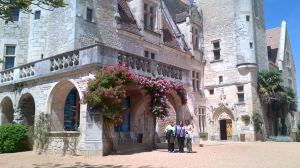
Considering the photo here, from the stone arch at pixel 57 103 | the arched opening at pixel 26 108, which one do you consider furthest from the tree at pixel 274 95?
the arched opening at pixel 26 108

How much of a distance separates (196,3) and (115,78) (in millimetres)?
16028

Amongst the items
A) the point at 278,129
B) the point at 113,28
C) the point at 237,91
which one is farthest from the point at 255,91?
the point at 113,28

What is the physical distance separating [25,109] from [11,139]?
169cm

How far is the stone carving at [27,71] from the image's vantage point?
11430 mm

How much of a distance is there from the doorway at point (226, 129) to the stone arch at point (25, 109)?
13628 millimetres

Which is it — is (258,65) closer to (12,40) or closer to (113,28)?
(113,28)

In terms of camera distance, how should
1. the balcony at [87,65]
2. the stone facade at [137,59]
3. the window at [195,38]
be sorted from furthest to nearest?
the window at [195,38]
the stone facade at [137,59]
the balcony at [87,65]

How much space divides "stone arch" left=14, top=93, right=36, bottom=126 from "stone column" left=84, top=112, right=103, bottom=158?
13.8 ft

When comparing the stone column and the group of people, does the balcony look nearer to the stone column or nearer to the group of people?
the stone column

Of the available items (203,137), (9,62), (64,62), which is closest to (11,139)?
(64,62)

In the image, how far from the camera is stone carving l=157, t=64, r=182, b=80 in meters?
11.7

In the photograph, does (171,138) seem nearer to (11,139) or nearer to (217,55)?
(11,139)

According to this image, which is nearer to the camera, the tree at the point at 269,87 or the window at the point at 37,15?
the window at the point at 37,15

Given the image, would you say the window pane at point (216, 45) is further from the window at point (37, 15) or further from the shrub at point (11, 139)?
the shrub at point (11, 139)
